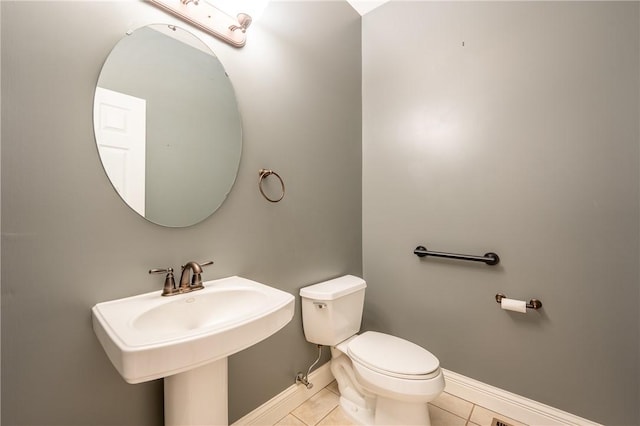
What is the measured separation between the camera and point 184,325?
0.96 metres

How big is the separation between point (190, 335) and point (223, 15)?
1.27 m

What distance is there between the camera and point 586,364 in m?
1.24

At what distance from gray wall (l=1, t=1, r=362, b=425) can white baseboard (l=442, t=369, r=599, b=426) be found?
1009 mm

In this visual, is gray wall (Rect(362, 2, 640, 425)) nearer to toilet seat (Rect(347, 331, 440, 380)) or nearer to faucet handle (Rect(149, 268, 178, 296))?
toilet seat (Rect(347, 331, 440, 380))

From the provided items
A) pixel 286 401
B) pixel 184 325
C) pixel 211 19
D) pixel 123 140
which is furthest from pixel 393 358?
pixel 211 19

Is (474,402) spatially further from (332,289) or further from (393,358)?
(332,289)

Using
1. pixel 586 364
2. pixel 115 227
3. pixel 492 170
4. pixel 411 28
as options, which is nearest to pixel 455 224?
pixel 492 170

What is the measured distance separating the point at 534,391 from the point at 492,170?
3.77 feet

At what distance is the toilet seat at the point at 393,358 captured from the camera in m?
1.16

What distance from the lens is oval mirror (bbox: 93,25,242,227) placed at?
0.92 meters

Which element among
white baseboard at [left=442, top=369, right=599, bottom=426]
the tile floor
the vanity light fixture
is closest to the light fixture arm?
the vanity light fixture

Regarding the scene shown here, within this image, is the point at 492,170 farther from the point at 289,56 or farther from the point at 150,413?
the point at 150,413

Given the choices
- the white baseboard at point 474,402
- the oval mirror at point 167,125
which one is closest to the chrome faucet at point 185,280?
the oval mirror at point 167,125

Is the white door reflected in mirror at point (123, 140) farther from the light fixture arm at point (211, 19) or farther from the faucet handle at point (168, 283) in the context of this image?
the light fixture arm at point (211, 19)
